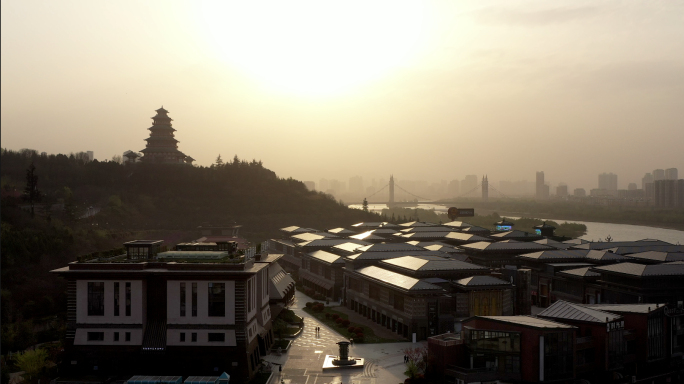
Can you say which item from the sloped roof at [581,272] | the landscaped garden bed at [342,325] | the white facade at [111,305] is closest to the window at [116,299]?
the white facade at [111,305]

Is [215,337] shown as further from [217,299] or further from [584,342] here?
[584,342]

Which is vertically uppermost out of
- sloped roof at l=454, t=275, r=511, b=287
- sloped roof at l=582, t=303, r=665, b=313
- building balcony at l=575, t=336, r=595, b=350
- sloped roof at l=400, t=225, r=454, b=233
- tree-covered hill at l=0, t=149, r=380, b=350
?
tree-covered hill at l=0, t=149, r=380, b=350

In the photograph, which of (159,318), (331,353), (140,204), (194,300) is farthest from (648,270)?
(140,204)

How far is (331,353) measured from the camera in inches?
1444

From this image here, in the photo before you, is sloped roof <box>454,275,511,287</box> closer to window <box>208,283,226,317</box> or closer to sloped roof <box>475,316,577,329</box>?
sloped roof <box>475,316,577,329</box>

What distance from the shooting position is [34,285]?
48.3 m

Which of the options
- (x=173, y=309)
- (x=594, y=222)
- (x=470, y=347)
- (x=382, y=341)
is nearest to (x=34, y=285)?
(x=173, y=309)

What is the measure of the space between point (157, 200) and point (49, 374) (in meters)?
77.2

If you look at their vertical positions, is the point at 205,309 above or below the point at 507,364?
above

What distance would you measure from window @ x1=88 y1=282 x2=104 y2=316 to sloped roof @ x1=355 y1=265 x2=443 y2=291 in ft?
61.4

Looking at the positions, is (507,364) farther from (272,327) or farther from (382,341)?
(272,327)

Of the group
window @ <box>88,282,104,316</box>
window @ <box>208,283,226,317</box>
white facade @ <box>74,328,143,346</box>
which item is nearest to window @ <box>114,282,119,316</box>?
window @ <box>88,282,104,316</box>

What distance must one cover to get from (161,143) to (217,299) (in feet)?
293

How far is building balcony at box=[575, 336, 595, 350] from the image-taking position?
3048 cm
